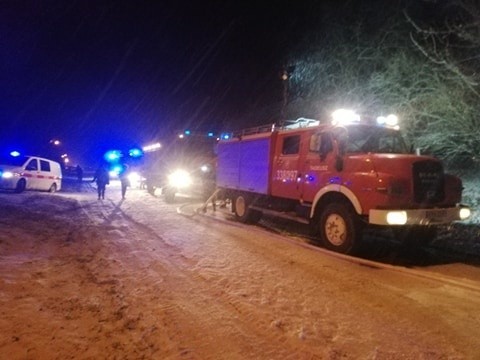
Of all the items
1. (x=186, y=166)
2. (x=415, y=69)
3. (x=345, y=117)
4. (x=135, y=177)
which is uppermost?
(x=415, y=69)

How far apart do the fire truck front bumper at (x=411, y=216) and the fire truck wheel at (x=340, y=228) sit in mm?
553

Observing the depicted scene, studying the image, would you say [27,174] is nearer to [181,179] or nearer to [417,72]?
[181,179]

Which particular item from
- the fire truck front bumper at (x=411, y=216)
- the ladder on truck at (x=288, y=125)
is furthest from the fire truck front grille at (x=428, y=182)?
the ladder on truck at (x=288, y=125)

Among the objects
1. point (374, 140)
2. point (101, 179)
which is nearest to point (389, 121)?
point (374, 140)

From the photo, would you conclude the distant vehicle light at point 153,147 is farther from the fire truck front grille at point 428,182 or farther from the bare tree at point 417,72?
the fire truck front grille at point 428,182

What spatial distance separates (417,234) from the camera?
7.74 meters

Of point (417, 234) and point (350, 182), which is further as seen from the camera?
point (417, 234)

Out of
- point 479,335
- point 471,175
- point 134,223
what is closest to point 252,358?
point 479,335

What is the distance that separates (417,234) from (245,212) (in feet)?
16.1

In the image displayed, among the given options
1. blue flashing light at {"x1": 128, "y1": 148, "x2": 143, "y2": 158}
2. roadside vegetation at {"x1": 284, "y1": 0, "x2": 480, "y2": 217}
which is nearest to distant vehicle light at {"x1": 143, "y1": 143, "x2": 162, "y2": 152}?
blue flashing light at {"x1": 128, "y1": 148, "x2": 143, "y2": 158}

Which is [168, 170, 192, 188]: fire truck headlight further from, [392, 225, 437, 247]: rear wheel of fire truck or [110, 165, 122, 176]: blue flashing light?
[392, 225, 437, 247]: rear wheel of fire truck

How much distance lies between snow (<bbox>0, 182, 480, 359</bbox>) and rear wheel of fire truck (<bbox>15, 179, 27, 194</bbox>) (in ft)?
32.5

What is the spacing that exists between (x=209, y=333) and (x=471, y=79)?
9.87m

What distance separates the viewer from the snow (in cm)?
349
